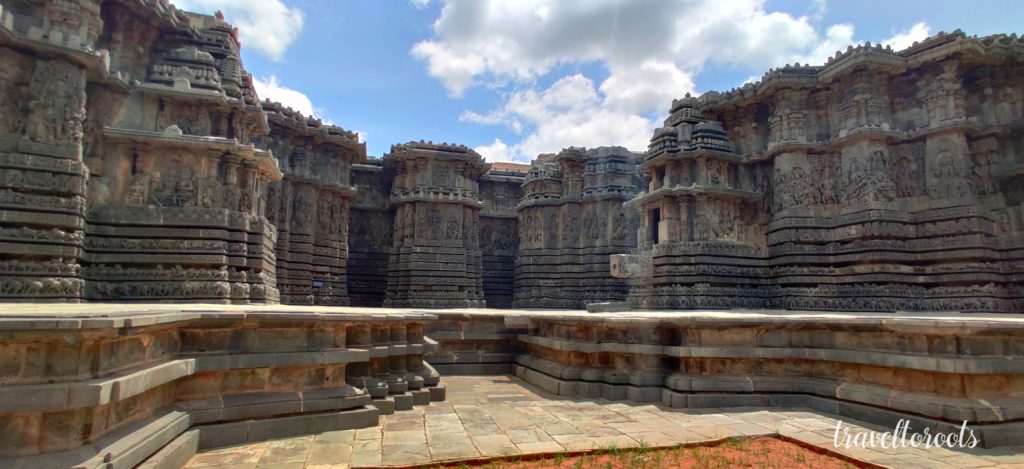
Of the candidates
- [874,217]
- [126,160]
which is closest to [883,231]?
[874,217]

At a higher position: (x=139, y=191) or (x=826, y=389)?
(x=139, y=191)

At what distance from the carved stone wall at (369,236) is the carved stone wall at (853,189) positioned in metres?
13.4

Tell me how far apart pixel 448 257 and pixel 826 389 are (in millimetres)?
17911

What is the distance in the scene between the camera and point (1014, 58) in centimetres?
1367

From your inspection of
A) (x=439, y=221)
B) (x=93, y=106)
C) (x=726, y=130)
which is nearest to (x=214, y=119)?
(x=93, y=106)

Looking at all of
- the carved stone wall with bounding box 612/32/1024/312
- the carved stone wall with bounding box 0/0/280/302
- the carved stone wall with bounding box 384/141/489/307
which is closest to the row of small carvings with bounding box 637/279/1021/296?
the carved stone wall with bounding box 612/32/1024/312

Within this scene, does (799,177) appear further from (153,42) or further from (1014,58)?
(153,42)

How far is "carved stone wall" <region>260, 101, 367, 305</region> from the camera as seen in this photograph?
795 inches

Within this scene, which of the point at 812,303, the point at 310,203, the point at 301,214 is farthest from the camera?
the point at 310,203

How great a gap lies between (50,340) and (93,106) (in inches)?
417

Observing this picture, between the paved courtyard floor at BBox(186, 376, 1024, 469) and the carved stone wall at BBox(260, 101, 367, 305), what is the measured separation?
15029 mm

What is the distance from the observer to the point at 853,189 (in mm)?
14680

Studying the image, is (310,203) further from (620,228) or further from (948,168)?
(948,168)

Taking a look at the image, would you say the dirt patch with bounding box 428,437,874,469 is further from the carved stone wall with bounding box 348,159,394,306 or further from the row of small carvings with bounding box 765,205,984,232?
the carved stone wall with bounding box 348,159,394,306
